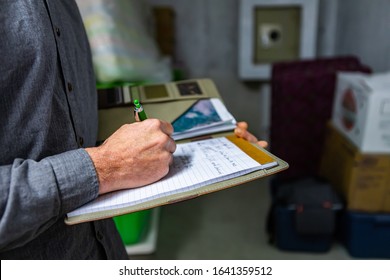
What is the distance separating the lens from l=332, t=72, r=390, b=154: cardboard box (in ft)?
4.91

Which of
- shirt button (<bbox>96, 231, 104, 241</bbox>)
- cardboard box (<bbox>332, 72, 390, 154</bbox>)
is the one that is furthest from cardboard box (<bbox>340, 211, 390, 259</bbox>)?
shirt button (<bbox>96, 231, 104, 241</bbox>)

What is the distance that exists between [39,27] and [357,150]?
1498 millimetres

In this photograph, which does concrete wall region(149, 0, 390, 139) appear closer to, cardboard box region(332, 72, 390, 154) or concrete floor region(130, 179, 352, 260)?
concrete floor region(130, 179, 352, 260)

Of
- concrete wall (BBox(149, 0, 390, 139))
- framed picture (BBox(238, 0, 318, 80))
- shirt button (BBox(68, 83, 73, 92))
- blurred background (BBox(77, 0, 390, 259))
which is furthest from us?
concrete wall (BBox(149, 0, 390, 139))

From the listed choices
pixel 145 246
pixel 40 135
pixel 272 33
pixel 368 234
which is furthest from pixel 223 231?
pixel 40 135

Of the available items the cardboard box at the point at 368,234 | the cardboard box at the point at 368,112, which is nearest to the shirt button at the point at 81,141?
the cardboard box at the point at 368,112

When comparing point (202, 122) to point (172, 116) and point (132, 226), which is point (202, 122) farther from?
point (132, 226)

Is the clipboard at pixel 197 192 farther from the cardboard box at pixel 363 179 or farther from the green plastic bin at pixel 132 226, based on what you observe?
the cardboard box at pixel 363 179

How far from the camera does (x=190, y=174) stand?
537 mm

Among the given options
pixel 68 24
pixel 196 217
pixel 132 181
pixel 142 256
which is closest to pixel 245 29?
pixel 196 217

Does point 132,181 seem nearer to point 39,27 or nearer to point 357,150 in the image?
point 39,27

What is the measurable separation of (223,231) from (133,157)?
60.9 inches

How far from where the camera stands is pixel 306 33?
8.04 feet

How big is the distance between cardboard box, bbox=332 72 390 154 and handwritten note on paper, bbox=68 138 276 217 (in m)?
1.15
